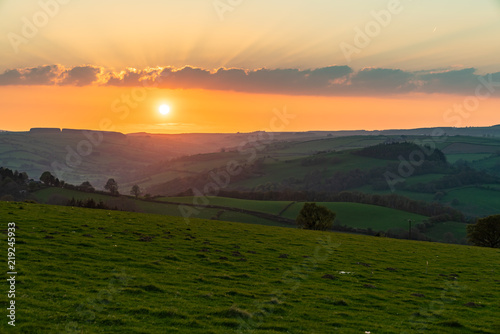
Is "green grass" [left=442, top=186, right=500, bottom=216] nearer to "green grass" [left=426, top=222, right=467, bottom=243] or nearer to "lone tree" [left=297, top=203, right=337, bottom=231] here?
"green grass" [left=426, top=222, right=467, bottom=243]

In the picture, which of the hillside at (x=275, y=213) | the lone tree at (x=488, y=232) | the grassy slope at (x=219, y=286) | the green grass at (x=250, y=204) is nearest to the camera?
the grassy slope at (x=219, y=286)

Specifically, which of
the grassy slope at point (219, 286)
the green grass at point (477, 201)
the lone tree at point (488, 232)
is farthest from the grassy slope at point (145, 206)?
the green grass at point (477, 201)

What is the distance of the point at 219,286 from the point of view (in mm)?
23484

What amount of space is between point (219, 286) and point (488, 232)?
63.0m

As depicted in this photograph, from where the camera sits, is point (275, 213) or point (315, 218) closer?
point (315, 218)

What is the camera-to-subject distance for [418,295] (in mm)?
25375

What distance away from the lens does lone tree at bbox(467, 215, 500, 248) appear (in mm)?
67750

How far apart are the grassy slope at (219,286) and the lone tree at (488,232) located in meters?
31.2

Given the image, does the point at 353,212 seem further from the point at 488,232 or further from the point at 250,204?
the point at 488,232

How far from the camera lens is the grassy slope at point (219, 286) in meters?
17.1

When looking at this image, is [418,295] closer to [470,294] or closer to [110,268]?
[470,294]

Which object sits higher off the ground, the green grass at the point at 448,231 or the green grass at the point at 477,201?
the green grass at the point at 477,201

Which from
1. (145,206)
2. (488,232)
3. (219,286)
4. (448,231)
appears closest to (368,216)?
(448,231)

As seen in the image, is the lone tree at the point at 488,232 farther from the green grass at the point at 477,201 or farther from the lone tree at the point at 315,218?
the green grass at the point at 477,201
